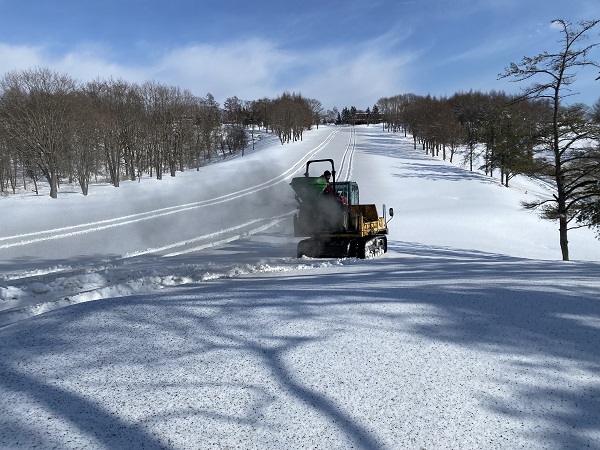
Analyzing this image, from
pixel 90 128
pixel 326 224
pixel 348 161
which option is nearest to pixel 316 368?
pixel 326 224

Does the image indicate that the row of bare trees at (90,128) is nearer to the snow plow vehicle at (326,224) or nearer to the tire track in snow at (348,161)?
the tire track in snow at (348,161)

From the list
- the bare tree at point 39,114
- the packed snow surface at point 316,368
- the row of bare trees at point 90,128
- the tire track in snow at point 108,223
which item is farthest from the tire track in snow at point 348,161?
the packed snow surface at point 316,368

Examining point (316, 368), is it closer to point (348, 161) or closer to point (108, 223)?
point (108, 223)

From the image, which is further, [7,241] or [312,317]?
[7,241]

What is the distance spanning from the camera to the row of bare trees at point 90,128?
28.5 meters

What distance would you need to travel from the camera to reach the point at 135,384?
3121mm

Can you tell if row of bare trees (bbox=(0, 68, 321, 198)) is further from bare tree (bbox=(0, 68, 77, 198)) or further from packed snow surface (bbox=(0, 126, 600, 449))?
packed snow surface (bbox=(0, 126, 600, 449))

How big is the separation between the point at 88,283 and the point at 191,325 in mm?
5818

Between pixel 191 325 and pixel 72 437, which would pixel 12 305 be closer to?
pixel 191 325

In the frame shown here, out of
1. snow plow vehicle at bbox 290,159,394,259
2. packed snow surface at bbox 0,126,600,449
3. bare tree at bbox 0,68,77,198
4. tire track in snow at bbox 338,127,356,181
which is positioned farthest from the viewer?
tire track in snow at bbox 338,127,356,181

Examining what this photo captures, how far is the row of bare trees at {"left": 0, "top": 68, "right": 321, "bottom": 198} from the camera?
93.4ft

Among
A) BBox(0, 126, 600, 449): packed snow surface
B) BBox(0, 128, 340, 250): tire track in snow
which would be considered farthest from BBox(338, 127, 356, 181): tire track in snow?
BBox(0, 126, 600, 449): packed snow surface

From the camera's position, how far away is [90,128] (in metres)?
34.7

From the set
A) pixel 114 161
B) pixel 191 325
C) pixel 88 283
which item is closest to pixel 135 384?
pixel 191 325
